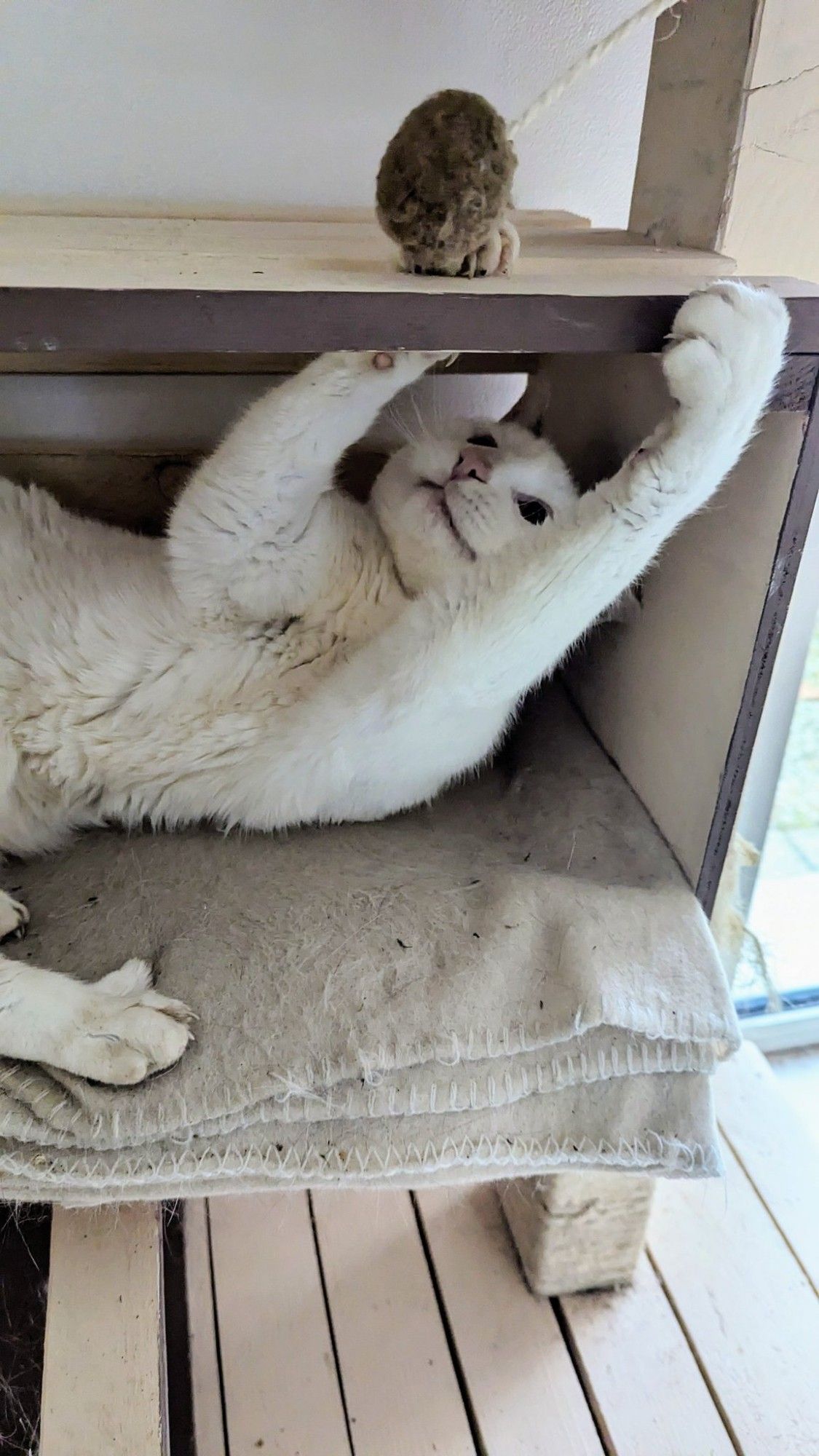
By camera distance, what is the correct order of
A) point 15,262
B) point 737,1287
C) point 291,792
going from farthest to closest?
point 737,1287
point 291,792
point 15,262

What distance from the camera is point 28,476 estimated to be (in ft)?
3.51

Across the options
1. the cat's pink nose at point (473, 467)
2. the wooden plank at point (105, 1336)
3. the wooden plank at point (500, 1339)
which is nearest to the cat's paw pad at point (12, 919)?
the wooden plank at point (105, 1336)

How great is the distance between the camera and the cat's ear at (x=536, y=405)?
3.57 feet

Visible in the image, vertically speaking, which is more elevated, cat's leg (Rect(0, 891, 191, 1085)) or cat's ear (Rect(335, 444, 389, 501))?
cat's ear (Rect(335, 444, 389, 501))

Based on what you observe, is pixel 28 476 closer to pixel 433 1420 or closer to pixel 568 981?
pixel 568 981

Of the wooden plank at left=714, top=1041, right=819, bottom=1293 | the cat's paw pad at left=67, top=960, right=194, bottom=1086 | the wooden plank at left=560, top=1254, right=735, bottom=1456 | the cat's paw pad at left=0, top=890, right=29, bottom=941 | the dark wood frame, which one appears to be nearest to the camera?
the dark wood frame

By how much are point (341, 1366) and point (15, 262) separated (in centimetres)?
116

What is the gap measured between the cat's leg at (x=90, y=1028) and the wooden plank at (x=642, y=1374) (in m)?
0.76

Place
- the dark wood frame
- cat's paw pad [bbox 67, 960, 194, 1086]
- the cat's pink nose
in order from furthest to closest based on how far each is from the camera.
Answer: the cat's pink nose < cat's paw pad [bbox 67, 960, 194, 1086] < the dark wood frame

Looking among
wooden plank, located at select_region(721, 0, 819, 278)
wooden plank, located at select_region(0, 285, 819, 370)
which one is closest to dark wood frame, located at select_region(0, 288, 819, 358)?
wooden plank, located at select_region(0, 285, 819, 370)

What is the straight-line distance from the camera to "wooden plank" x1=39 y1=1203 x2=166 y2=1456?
29.4 inches

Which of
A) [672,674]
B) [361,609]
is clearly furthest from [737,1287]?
[361,609]

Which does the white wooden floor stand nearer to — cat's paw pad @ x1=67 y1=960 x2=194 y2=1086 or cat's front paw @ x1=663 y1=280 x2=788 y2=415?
cat's paw pad @ x1=67 y1=960 x2=194 y2=1086

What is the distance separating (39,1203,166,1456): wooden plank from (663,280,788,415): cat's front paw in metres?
Answer: 0.83
